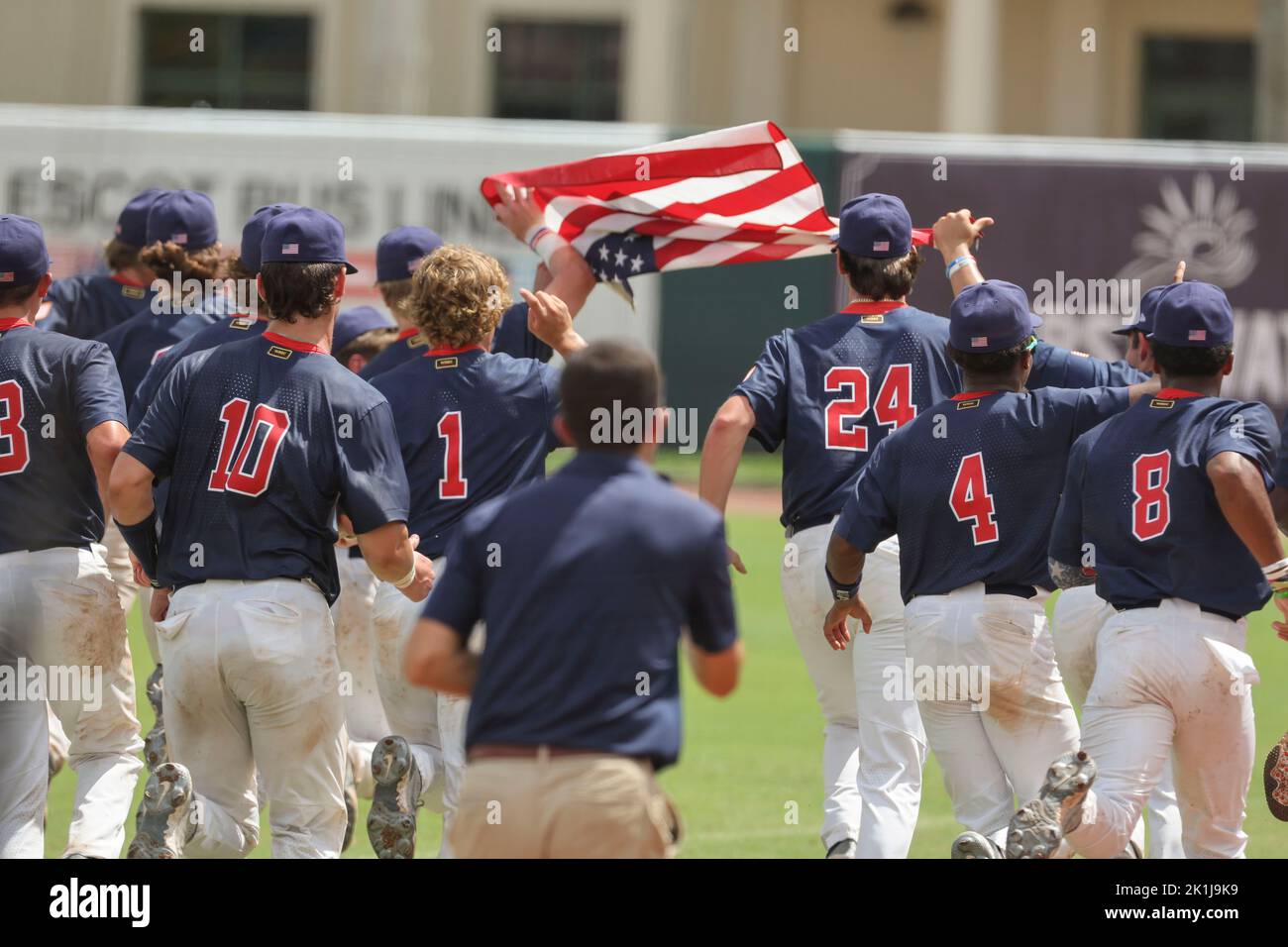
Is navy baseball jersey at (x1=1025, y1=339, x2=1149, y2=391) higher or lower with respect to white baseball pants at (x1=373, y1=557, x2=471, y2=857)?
higher

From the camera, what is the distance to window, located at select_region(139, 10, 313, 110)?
32062 millimetres

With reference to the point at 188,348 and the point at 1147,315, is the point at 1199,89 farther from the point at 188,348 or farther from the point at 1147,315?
the point at 188,348

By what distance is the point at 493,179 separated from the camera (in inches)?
343

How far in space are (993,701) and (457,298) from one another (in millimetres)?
2576

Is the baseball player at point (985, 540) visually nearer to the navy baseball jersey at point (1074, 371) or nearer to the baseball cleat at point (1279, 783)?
the navy baseball jersey at point (1074, 371)

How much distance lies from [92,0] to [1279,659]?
2482 centimetres

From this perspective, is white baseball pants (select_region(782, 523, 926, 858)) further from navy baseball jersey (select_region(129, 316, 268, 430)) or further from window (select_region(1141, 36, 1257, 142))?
window (select_region(1141, 36, 1257, 142))

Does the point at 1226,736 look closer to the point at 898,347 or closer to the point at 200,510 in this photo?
the point at 898,347

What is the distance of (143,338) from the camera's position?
872cm

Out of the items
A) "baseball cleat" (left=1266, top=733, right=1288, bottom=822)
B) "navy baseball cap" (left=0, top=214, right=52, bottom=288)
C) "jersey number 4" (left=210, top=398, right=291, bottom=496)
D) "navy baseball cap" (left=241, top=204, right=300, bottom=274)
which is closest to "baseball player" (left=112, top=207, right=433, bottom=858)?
"jersey number 4" (left=210, top=398, right=291, bottom=496)

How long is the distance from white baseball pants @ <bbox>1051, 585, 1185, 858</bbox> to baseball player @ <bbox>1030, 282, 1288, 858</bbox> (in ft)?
1.90

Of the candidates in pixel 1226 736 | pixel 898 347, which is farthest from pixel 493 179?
pixel 1226 736

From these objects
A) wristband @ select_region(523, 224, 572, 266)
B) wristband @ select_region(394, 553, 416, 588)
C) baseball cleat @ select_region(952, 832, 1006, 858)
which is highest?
wristband @ select_region(523, 224, 572, 266)

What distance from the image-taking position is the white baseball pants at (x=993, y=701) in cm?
670
